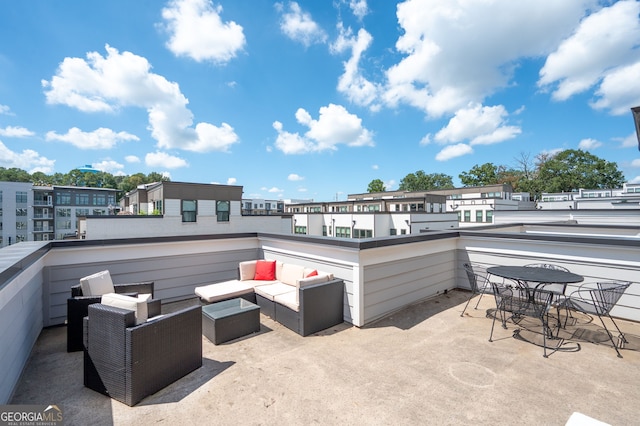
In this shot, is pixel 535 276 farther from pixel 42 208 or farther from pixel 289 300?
pixel 42 208

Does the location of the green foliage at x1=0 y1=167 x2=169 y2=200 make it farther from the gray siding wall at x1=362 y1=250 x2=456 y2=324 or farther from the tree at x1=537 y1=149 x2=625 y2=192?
the tree at x1=537 y1=149 x2=625 y2=192

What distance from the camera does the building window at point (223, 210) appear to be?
20108 millimetres

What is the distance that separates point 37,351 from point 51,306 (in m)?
1.06

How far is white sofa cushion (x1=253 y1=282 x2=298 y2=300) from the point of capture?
14.5ft

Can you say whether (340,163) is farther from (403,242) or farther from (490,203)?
(403,242)

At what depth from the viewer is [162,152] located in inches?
1644

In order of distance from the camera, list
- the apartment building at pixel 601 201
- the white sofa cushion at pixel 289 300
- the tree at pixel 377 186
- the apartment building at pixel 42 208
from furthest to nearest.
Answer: the tree at pixel 377 186 → the apartment building at pixel 42 208 → the apartment building at pixel 601 201 → the white sofa cushion at pixel 289 300

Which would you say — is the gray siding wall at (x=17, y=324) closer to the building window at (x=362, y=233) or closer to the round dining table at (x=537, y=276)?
the round dining table at (x=537, y=276)

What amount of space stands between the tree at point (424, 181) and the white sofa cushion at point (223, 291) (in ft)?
243

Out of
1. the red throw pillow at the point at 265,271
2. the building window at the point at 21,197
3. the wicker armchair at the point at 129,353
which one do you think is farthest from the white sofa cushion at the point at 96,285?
the building window at the point at 21,197

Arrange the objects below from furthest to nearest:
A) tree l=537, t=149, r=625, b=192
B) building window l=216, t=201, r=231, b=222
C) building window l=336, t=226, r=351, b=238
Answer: tree l=537, t=149, r=625, b=192 < building window l=336, t=226, r=351, b=238 < building window l=216, t=201, r=231, b=222

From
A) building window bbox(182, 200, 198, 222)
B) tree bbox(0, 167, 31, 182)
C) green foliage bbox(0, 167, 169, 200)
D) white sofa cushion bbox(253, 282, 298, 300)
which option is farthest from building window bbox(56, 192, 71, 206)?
white sofa cushion bbox(253, 282, 298, 300)

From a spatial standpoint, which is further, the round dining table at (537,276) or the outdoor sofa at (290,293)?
the outdoor sofa at (290,293)

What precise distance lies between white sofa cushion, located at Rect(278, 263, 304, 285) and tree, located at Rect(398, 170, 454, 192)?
7370cm
